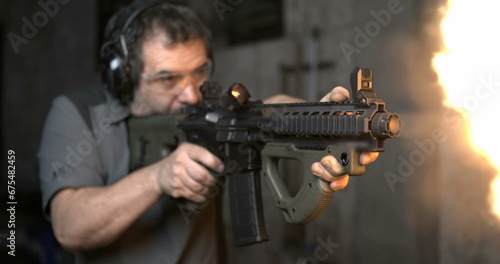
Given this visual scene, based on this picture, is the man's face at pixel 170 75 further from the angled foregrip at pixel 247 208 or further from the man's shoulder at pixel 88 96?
the angled foregrip at pixel 247 208

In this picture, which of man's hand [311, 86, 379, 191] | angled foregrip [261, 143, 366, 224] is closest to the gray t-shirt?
angled foregrip [261, 143, 366, 224]

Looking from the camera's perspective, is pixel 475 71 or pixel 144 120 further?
pixel 144 120

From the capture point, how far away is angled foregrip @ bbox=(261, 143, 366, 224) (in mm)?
940

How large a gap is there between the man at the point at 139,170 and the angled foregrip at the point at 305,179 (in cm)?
20

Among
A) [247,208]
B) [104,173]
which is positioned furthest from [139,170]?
[247,208]

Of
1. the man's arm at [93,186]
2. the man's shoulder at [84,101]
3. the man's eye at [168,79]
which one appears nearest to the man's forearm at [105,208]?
the man's arm at [93,186]

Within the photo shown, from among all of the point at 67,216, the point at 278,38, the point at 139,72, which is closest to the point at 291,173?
the point at 278,38

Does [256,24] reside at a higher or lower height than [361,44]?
higher

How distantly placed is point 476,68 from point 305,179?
2.73 feet

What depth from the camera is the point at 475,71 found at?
1501 millimetres

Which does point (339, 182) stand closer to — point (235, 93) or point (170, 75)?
point (235, 93)

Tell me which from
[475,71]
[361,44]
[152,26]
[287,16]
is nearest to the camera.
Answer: [475,71]

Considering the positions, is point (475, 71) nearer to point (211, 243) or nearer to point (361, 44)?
point (361, 44)

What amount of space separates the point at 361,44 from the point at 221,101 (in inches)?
52.5
